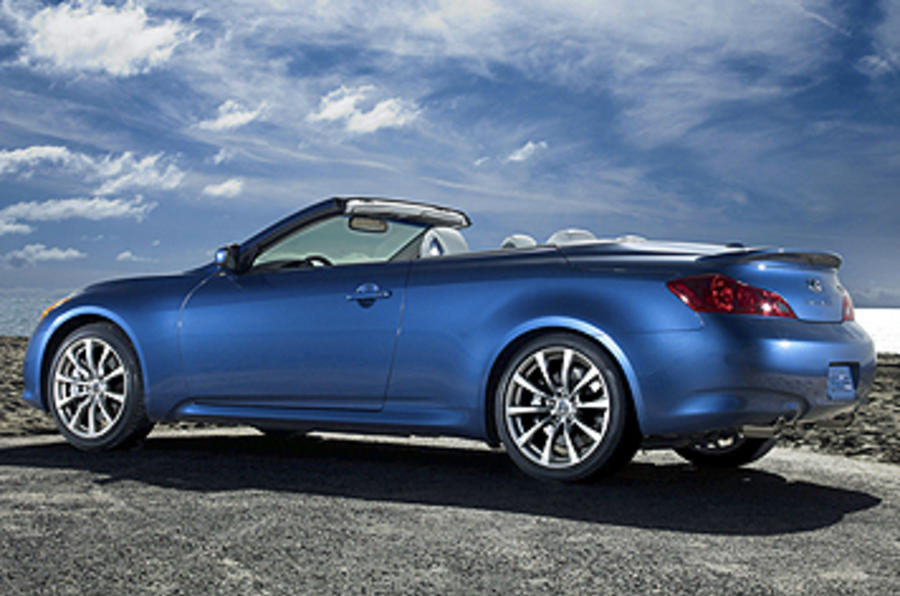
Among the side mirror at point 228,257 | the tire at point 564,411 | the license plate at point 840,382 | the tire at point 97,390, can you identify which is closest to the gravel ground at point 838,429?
the tire at point 97,390

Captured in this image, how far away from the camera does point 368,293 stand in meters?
5.37

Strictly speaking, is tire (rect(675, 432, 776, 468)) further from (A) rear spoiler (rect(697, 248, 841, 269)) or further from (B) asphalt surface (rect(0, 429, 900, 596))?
(A) rear spoiler (rect(697, 248, 841, 269))

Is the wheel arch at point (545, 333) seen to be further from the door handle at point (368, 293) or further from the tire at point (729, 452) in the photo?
the tire at point (729, 452)

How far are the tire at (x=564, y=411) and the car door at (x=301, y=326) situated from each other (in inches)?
30.0

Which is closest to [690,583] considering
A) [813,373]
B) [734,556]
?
[734,556]

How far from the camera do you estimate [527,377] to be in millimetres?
4910

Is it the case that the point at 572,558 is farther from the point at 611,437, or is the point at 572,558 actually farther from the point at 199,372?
the point at 199,372

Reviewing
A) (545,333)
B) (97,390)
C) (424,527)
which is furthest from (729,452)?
(97,390)

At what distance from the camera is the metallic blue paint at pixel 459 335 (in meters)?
4.52

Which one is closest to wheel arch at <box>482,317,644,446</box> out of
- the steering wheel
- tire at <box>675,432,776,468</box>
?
tire at <box>675,432,776,468</box>

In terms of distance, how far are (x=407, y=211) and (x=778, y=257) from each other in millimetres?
2347

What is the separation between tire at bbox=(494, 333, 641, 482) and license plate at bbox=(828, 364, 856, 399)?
964 mm

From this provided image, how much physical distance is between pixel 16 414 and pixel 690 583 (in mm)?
6692

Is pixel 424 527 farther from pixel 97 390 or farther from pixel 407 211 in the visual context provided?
pixel 97 390
